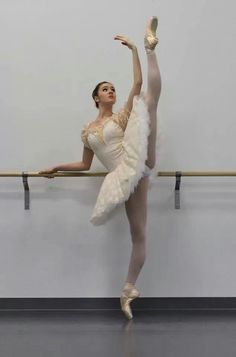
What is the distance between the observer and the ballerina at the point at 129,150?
210cm

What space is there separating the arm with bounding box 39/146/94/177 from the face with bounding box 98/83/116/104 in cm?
27

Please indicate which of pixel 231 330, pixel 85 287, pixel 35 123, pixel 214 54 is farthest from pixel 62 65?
pixel 231 330

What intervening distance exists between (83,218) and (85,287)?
38 cm

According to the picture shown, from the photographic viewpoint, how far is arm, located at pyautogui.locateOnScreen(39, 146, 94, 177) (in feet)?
7.72

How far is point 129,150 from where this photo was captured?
2.14m

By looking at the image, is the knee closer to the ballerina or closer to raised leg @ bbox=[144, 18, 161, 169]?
the ballerina

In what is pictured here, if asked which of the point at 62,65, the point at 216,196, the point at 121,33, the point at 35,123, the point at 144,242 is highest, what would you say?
the point at 121,33

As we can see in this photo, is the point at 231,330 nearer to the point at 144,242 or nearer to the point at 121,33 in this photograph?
the point at 144,242

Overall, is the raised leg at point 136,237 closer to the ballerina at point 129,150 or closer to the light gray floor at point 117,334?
the ballerina at point 129,150

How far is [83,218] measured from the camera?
98.6 inches

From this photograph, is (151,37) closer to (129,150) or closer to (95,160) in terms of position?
(129,150)

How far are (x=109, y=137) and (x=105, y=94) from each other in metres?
0.24

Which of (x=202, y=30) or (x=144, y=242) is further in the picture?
(x=202, y=30)

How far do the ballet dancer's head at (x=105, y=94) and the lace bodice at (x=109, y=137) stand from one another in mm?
84
